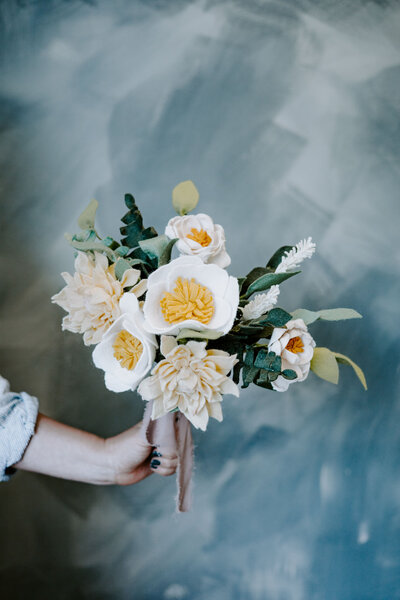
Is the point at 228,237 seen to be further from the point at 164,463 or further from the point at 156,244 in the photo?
the point at 164,463

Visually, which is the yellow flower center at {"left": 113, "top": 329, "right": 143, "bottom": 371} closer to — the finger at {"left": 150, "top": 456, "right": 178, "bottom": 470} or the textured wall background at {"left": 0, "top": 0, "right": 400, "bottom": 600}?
the finger at {"left": 150, "top": 456, "right": 178, "bottom": 470}

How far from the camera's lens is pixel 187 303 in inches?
30.4

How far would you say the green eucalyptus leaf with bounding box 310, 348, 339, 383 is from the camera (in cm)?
87

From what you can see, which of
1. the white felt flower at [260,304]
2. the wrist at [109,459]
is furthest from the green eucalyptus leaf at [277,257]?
the wrist at [109,459]

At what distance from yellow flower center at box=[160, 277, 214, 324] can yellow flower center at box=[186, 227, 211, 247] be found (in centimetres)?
9

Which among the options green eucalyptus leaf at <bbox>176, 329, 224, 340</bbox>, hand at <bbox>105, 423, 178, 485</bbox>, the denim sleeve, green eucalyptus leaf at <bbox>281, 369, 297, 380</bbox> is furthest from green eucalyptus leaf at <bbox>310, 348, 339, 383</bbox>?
the denim sleeve

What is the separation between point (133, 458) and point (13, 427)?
0.81 feet

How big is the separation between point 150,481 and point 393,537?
0.71 m

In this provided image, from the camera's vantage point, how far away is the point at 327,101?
1289mm

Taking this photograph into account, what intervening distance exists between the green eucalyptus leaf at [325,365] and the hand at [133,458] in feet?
1.09

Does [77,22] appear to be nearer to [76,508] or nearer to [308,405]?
[308,405]

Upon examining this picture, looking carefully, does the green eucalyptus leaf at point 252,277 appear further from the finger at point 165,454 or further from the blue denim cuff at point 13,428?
the blue denim cuff at point 13,428

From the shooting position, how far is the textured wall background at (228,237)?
1.24 meters

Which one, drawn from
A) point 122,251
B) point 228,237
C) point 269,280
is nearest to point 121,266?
point 122,251
